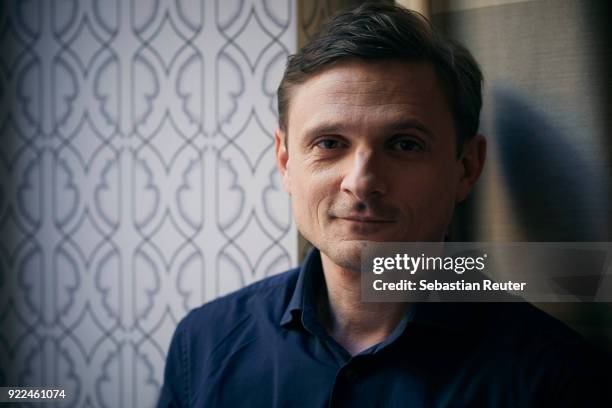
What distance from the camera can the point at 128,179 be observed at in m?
1.29

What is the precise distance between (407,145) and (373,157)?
62 mm

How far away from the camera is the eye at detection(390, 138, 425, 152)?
0.70m

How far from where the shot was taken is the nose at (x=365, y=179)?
674 mm

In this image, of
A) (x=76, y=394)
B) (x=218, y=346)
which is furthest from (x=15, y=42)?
(x=218, y=346)

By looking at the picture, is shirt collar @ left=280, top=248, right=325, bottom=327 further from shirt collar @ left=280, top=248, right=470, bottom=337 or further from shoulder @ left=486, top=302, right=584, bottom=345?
shoulder @ left=486, top=302, right=584, bottom=345

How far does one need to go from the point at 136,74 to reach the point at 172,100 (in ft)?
0.42

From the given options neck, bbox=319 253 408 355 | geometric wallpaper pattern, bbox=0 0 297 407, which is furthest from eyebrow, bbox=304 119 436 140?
geometric wallpaper pattern, bbox=0 0 297 407

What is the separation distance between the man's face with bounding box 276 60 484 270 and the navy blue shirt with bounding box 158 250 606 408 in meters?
0.13

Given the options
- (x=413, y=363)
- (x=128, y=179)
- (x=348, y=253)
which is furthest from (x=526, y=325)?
(x=128, y=179)

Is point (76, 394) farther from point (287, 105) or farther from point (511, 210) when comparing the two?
point (511, 210)

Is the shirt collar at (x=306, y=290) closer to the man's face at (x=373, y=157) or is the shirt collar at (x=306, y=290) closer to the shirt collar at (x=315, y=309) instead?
the shirt collar at (x=315, y=309)

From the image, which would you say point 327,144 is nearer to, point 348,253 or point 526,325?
point 348,253

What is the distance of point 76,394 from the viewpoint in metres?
1.32

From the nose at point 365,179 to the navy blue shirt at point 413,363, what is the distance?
20 cm
